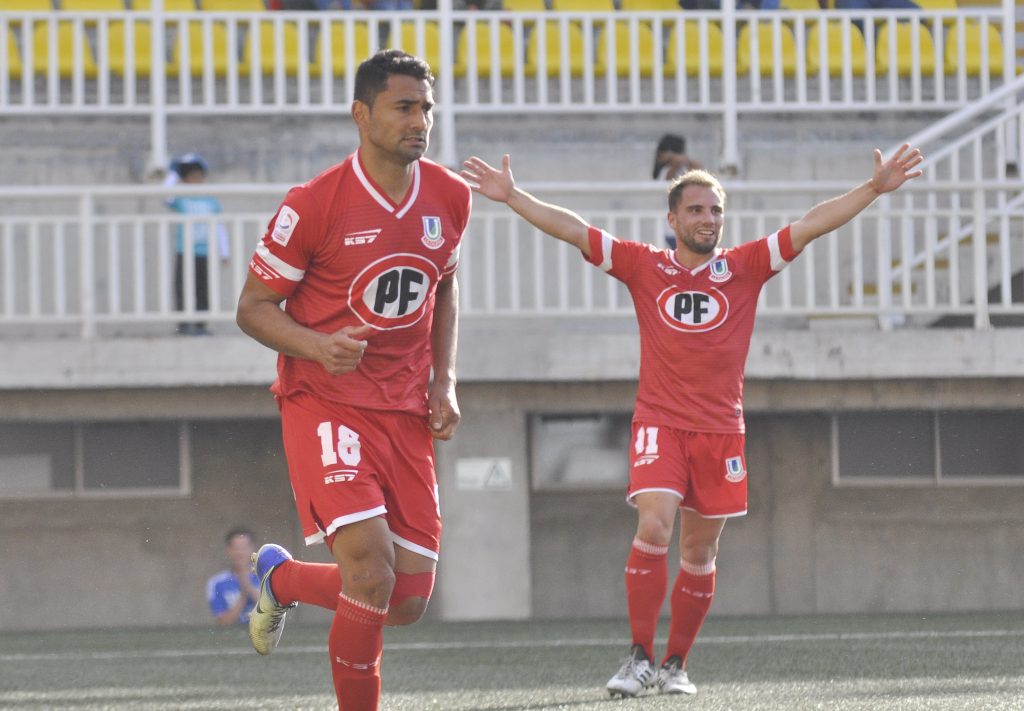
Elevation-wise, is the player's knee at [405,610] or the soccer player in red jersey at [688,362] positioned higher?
the soccer player in red jersey at [688,362]

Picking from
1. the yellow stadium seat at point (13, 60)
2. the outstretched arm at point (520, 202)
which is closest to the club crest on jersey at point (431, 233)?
the outstretched arm at point (520, 202)

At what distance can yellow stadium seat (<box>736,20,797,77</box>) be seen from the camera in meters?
16.3

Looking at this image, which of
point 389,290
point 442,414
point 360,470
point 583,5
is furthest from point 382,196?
point 583,5

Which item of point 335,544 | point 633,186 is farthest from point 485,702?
point 633,186

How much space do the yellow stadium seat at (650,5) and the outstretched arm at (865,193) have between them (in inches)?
383

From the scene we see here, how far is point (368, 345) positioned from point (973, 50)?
12558 mm

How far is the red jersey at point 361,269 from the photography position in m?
5.27

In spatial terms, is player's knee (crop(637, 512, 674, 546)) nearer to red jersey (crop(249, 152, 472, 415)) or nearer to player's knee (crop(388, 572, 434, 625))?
player's knee (crop(388, 572, 434, 625))

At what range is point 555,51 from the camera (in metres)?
16.4

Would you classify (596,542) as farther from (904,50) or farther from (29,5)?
(29,5)

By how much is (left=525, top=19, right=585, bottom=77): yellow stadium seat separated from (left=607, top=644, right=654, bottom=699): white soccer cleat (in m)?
9.59

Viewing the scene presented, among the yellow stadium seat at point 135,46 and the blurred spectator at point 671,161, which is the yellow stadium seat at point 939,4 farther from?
the yellow stadium seat at point 135,46

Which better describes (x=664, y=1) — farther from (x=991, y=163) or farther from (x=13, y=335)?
(x=13, y=335)

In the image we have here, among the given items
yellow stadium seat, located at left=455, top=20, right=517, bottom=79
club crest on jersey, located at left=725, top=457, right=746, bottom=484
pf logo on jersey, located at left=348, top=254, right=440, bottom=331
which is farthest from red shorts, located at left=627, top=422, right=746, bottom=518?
yellow stadium seat, located at left=455, top=20, right=517, bottom=79
